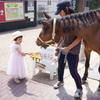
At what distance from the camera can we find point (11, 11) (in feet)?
34.9

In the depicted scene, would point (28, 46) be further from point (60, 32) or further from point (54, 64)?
point (60, 32)

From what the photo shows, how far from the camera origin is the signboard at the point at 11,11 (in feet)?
32.9

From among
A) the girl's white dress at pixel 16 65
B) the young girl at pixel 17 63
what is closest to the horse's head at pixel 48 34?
the young girl at pixel 17 63

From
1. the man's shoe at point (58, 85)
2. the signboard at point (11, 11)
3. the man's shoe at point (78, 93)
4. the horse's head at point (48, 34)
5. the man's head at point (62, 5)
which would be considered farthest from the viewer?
the signboard at point (11, 11)

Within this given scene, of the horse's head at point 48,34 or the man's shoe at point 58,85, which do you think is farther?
the man's shoe at point 58,85

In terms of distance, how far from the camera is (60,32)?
8.09ft

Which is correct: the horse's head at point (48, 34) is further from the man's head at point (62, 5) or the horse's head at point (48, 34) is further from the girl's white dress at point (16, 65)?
the girl's white dress at point (16, 65)

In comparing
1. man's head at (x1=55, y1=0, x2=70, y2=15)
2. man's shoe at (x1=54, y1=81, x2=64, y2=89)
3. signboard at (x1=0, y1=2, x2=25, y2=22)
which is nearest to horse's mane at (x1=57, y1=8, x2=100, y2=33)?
man's head at (x1=55, y1=0, x2=70, y2=15)

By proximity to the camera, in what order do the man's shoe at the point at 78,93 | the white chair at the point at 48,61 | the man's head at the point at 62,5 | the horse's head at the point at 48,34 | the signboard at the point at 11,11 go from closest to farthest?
the horse's head at the point at 48,34
the man's head at the point at 62,5
the man's shoe at the point at 78,93
the white chair at the point at 48,61
the signboard at the point at 11,11

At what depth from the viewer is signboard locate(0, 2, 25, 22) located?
1003 cm

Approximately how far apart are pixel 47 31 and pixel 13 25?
9.11 m

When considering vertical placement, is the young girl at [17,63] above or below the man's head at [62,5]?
below

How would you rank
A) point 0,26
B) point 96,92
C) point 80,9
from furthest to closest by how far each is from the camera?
1. point 80,9
2. point 0,26
3. point 96,92

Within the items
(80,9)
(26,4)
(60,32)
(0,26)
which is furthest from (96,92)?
(80,9)
